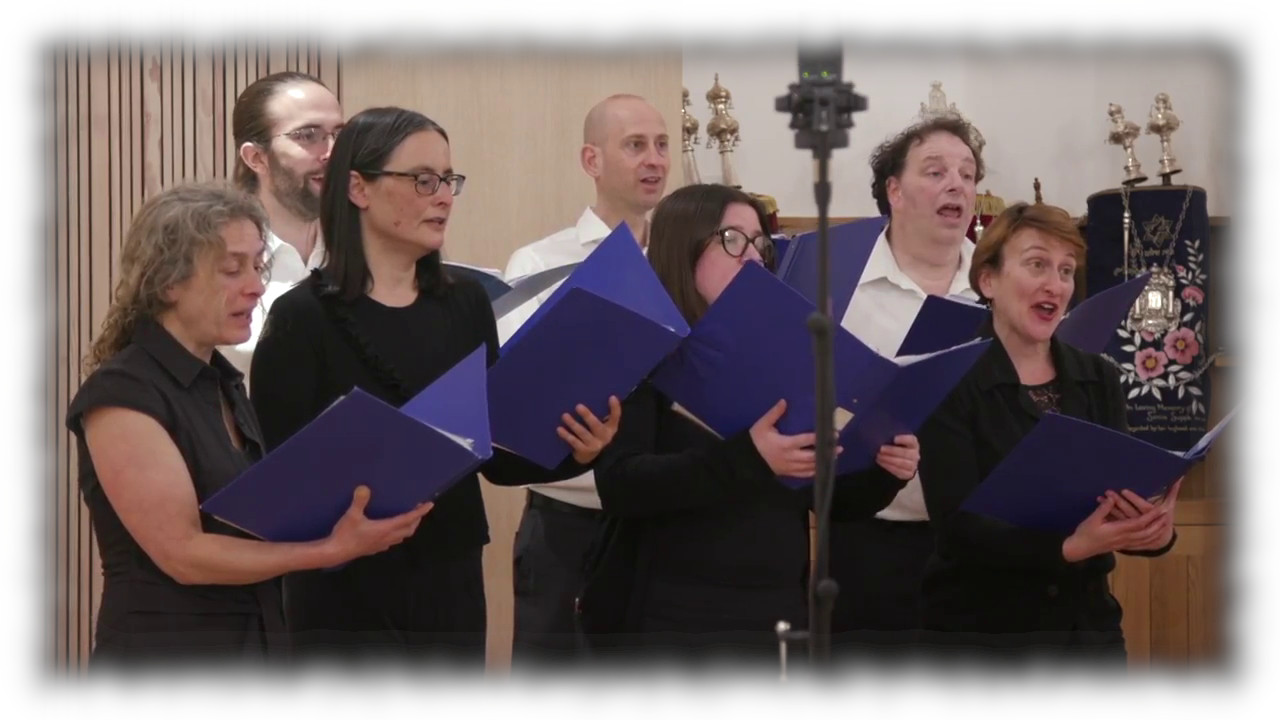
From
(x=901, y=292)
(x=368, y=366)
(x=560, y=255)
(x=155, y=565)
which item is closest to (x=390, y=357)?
(x=368, y=366)

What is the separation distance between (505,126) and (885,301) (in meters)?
1.06

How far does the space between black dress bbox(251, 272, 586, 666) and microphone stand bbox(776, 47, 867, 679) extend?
2.59 feet

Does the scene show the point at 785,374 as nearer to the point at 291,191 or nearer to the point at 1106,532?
the point at 1106,532

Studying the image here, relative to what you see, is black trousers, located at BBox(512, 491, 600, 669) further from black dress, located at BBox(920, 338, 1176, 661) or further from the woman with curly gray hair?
the woman with curly gray hair

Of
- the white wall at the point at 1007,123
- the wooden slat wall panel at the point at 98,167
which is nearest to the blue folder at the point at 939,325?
the wooden slat wall panel at the point at 98,167

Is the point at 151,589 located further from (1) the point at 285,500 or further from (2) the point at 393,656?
(2) the point at 393,656

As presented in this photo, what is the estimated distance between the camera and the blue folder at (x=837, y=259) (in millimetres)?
2738

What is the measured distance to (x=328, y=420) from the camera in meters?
2.12

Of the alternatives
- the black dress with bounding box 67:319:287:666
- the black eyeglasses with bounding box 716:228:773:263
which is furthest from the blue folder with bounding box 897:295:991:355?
the black dress with bounding box 67:319:287:666

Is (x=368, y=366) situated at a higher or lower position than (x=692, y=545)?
higher

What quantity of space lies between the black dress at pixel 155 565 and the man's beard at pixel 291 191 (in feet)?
3.46

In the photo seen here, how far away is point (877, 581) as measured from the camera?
3.05 meters

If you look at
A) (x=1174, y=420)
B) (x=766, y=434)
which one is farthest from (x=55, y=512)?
(x=1174, y=420)

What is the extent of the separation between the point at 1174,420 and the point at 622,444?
98.6 inches
